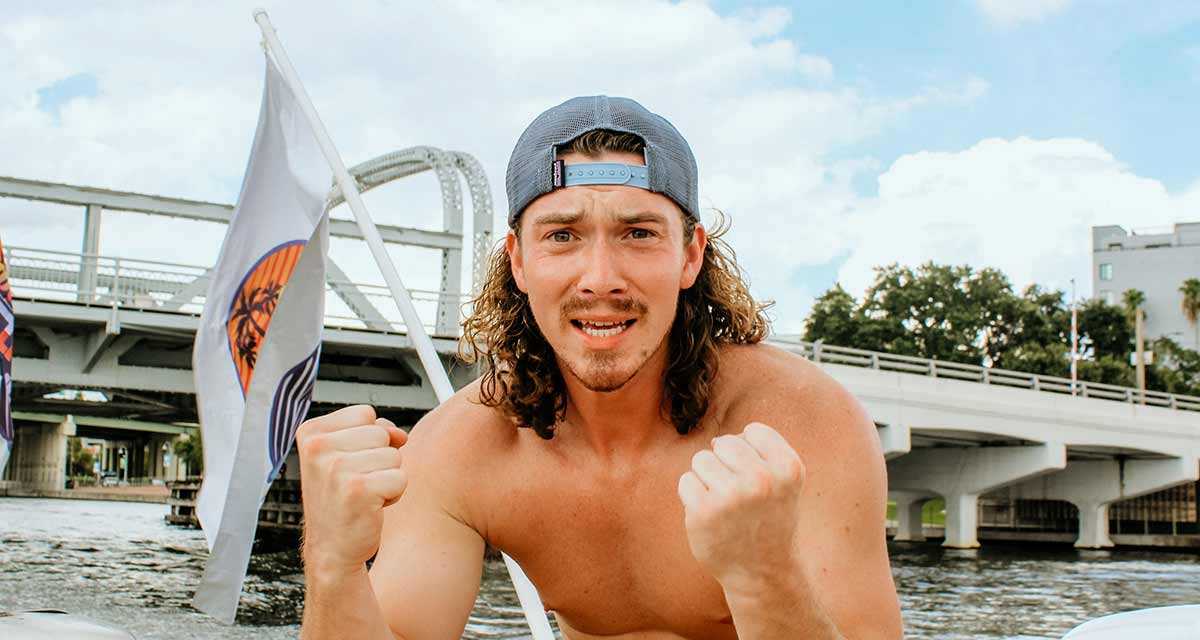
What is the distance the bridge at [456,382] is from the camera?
75.2 feet

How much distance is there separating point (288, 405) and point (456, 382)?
61.4ft

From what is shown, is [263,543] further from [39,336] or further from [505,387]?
[505,387]

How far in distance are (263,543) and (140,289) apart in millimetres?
10208

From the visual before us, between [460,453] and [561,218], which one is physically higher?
[561,218]

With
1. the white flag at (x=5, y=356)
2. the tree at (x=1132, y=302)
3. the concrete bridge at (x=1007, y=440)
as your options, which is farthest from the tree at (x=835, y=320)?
the white flag at (x=5, y=356)

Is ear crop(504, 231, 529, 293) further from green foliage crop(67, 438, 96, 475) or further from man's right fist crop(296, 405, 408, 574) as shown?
green foliage crop(67, 438, 96, 475)

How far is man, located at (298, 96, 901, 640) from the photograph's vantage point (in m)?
2.07

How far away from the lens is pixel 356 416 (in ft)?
6.59

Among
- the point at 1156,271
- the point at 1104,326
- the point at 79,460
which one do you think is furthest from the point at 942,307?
the point at 79,460

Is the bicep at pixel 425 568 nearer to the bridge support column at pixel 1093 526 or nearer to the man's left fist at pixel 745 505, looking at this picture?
the man's left fist at pixel 745 505

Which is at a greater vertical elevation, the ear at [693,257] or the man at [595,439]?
the ear at [693,257]

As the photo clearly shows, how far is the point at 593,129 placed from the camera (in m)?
2.41

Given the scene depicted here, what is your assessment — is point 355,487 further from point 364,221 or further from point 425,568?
point 364,221

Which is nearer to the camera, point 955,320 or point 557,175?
point 557,175
